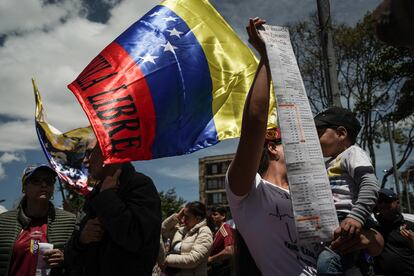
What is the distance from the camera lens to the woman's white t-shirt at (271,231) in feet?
5.79

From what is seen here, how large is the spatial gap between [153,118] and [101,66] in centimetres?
58

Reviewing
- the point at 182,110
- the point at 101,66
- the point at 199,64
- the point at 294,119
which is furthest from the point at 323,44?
the point at 294,119

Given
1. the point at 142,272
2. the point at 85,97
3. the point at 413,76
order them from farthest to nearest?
the point at 413,76, the point at 85,97, the point at 142,272

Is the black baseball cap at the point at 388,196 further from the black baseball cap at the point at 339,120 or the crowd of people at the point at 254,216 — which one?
the black baseball cap at the point at 339,120

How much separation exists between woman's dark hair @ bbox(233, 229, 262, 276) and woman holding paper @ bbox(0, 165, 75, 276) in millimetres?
1878

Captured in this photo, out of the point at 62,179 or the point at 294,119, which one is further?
the point at 62,179

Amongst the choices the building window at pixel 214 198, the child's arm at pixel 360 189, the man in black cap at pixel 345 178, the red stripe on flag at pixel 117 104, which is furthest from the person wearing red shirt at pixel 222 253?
the building window at pixel 214 198

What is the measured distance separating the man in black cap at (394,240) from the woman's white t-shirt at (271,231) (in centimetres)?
283

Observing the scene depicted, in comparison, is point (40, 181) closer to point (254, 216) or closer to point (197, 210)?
point (197, 210)

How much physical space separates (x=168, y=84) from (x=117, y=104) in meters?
0.52

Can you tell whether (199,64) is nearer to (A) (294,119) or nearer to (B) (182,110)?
(B) (182,110)

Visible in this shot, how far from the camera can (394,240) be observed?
434 cm

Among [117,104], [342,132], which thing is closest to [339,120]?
[342,132]

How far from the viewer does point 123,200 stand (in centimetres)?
266
